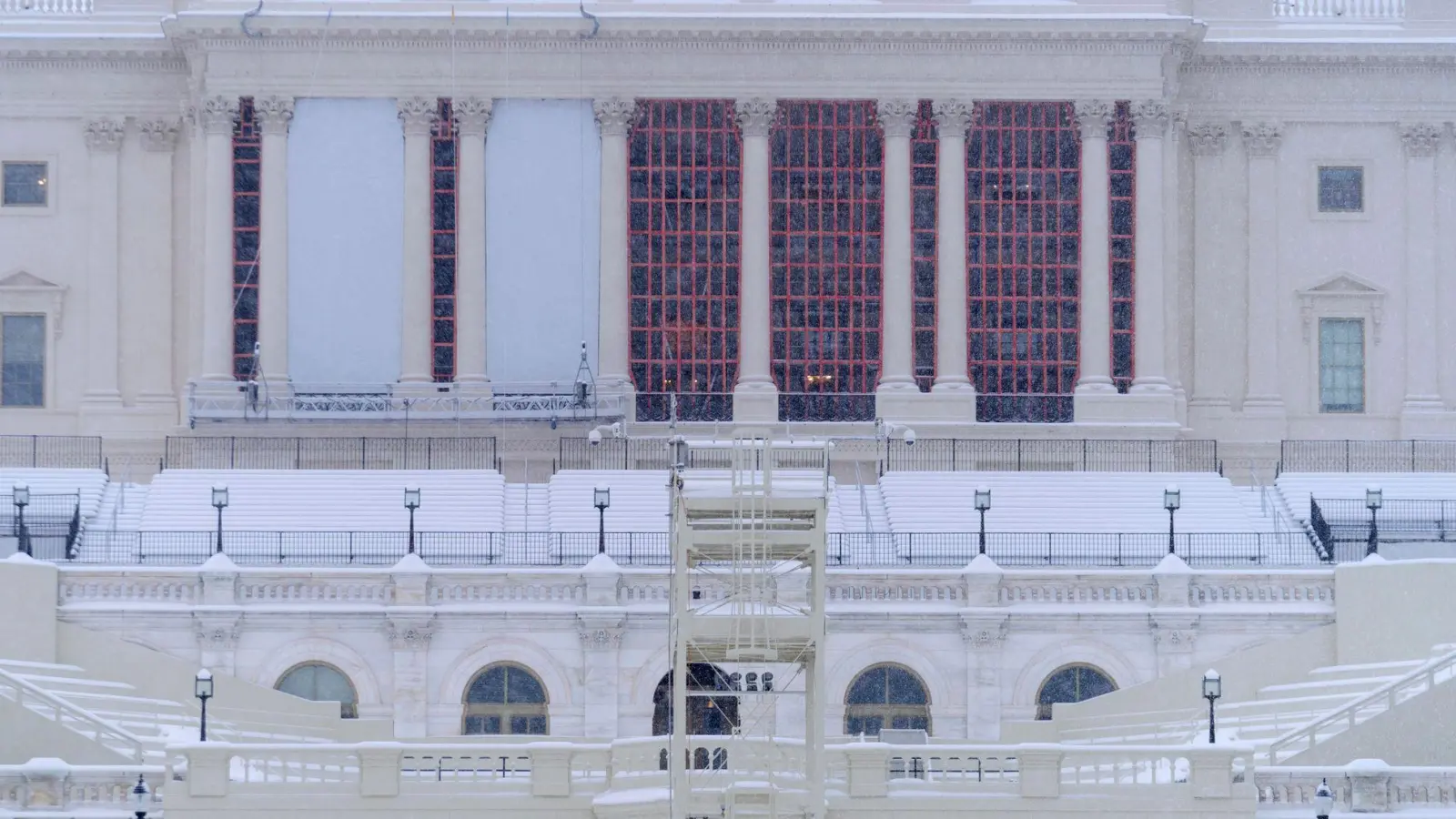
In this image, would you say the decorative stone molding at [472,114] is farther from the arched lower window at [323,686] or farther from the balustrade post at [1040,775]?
the balustrade post at [1040,775]

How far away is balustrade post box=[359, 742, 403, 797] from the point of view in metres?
49.3

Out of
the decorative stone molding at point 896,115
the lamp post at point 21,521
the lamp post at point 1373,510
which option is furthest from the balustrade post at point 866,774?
the decorative stone molding at point 896,115

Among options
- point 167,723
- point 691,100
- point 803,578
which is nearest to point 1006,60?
point 691,100

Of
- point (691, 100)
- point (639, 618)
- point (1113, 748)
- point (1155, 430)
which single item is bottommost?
point (1113, 748)

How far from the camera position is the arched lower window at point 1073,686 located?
6141 cm

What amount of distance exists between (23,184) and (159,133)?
383cm

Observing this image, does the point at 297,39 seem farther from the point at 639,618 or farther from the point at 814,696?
the point at 814,696

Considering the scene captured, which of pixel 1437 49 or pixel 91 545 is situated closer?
pixel 91 545

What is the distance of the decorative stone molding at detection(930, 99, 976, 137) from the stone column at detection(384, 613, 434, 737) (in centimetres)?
2683

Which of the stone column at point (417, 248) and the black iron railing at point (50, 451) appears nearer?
the black iron railing at point (50, 451)

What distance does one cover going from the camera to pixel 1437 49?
84625 millimetres

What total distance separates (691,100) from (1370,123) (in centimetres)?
1835

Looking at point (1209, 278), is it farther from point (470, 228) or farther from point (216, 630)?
point (216, 630)

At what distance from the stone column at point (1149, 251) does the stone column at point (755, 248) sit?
371 inches
